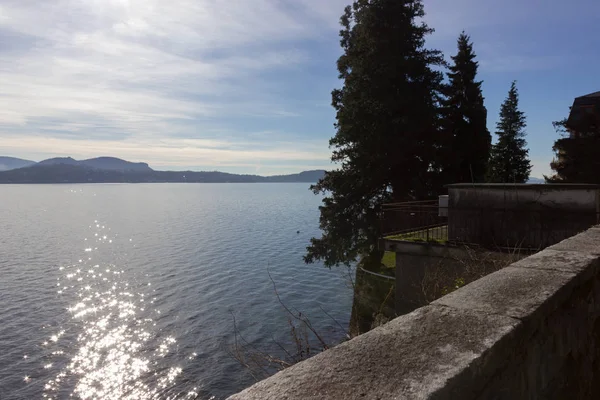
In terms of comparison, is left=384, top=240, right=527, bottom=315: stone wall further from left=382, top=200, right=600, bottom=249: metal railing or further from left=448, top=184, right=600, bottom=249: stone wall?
left=448, top=184, right=600, bottom=249: stone wall

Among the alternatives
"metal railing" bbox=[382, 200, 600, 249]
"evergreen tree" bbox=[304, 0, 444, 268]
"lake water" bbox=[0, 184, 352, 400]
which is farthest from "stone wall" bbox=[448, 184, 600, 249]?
→ "evergreen tree" bbox=[304, 0, 444, 268]

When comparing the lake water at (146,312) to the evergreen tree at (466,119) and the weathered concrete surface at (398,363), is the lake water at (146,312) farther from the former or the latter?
the evergreen tree at (466,119)

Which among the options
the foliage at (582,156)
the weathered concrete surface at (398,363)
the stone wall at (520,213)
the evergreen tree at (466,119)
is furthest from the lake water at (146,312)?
the foliage at (582,156)

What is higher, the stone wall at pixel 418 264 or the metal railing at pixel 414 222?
the metal railing at pixel 414 222

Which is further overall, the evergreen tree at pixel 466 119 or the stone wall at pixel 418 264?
the evergreen tree at pixel 466 119

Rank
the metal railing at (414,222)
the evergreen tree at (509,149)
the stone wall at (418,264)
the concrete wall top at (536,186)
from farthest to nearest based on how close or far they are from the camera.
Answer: the evergreen tree at (509,149), the metal railing at (414,222), the stone wall at (418,264), the concrete wall top at (536,186)

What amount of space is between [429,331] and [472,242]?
11.1 m

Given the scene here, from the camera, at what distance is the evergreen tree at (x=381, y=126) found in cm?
2059

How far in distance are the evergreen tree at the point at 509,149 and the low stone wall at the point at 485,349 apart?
38791 mm

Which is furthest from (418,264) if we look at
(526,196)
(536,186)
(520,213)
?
(536,186)

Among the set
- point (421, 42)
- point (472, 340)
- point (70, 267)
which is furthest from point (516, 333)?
point (70, 267)

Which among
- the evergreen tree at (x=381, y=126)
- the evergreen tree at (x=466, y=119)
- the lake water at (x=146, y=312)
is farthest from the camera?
the evergreen tree at (x=466, y=119)

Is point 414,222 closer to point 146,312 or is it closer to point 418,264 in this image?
point 418,264

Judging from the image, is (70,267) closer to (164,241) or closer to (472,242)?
(164,241)
